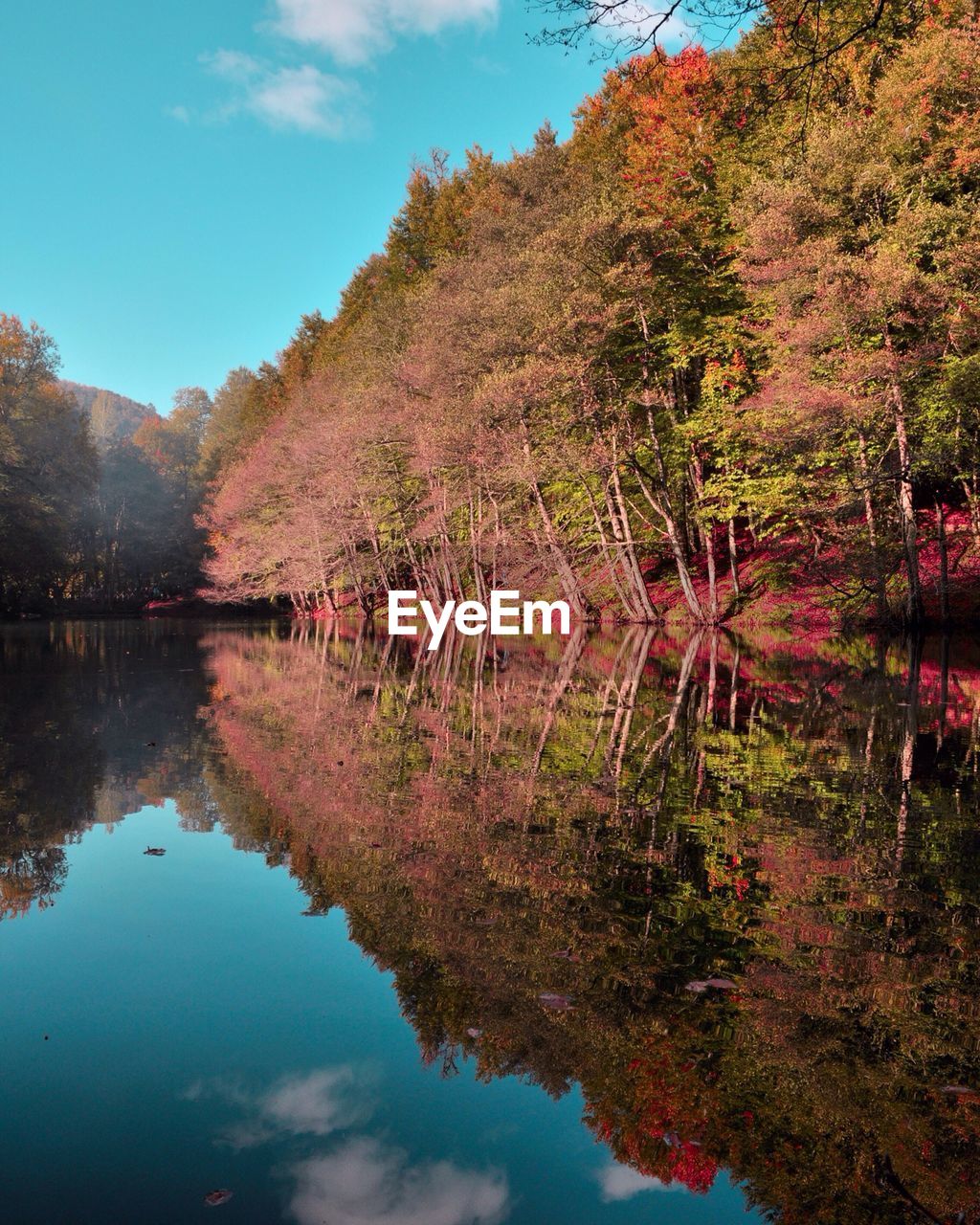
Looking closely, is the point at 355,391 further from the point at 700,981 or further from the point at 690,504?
the point at 700,981

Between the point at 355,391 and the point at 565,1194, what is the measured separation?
130ft

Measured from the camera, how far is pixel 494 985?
3.27 metres

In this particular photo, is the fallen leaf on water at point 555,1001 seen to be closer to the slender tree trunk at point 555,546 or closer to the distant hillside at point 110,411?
the slender tree trunk at point 555,546

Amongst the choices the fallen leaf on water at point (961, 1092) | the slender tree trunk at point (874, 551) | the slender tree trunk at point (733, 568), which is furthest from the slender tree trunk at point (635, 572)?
the fallen leaf on water at point (961, 1092)

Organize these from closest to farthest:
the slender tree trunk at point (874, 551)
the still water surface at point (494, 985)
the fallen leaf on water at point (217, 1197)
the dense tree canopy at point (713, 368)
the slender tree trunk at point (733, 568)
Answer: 1. the fallen leaf on water at point (217, 1197)
2. the still water surface at point (494, 985)
3. the dense tree canopy at point (713, 368)
4. the slender tree trunk at point (874, 551)
5. the slender tree trunk at point (733, 568)

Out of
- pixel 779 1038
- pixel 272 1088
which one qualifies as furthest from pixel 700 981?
pixel 272 1088

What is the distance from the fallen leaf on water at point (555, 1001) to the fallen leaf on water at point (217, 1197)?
4.26ft

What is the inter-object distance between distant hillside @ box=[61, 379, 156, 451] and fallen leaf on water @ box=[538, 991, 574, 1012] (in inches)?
4229

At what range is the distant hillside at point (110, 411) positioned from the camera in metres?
119

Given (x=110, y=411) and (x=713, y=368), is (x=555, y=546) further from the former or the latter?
(x=110, y=411)

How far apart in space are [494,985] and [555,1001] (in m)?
0.28

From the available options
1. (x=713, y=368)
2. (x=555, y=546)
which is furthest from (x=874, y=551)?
(x=555, y=546)

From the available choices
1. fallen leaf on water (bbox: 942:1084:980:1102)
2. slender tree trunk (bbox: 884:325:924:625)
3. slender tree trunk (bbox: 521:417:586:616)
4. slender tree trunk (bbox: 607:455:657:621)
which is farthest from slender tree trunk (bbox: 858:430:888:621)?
fallen leaf on water (bbox: 942:1084:980:1102)

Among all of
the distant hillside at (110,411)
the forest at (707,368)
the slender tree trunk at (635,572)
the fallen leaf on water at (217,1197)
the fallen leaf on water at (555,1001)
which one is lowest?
the fallen leaf on water at (217,1197)
